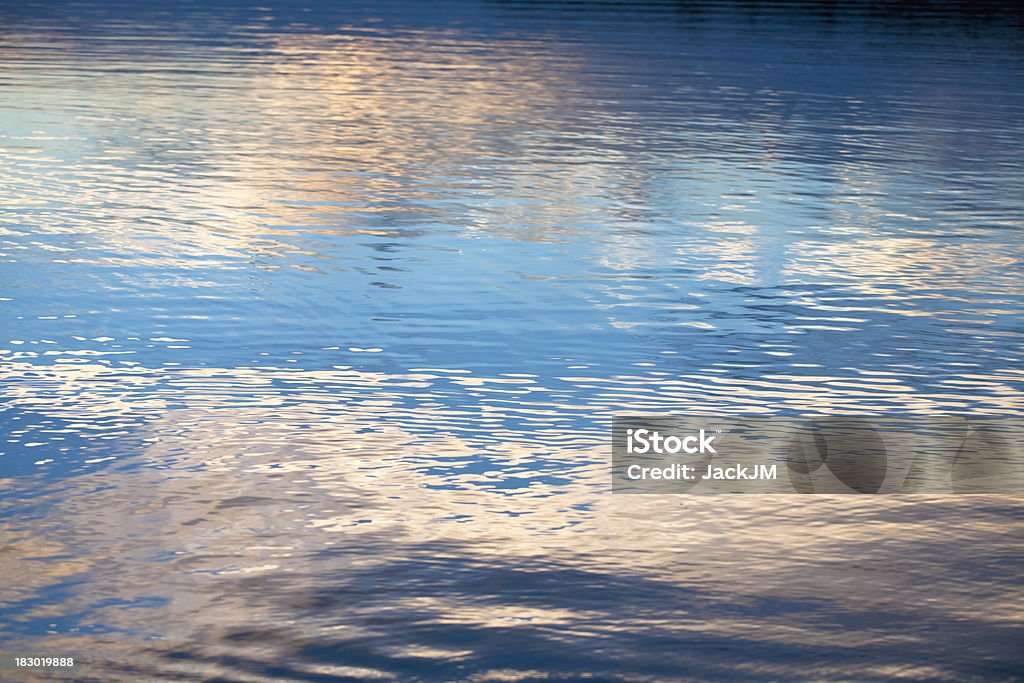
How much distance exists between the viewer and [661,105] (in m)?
16.0

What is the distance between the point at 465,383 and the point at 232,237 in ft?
10.3

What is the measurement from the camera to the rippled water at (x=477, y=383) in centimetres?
347

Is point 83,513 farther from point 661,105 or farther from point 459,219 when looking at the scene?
point 661,105

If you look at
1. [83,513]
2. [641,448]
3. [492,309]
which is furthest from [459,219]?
[83,513]

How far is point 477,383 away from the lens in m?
5.39

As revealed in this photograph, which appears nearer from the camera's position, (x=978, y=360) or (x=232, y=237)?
(x=978, y=360)

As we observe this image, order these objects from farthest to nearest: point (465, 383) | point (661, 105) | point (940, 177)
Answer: point (661, 105) → point (940, 177) → point (465, 383)

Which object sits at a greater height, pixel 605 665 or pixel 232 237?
pixel 232 237

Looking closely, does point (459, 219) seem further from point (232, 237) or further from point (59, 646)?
point (59, 646)

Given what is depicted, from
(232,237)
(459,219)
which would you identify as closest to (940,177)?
(459,219)

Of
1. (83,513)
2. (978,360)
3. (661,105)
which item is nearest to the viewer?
(83,513)

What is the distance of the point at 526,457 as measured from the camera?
4.62 meters

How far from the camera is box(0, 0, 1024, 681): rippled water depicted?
347 centimetres

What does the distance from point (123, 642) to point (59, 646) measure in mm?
125
